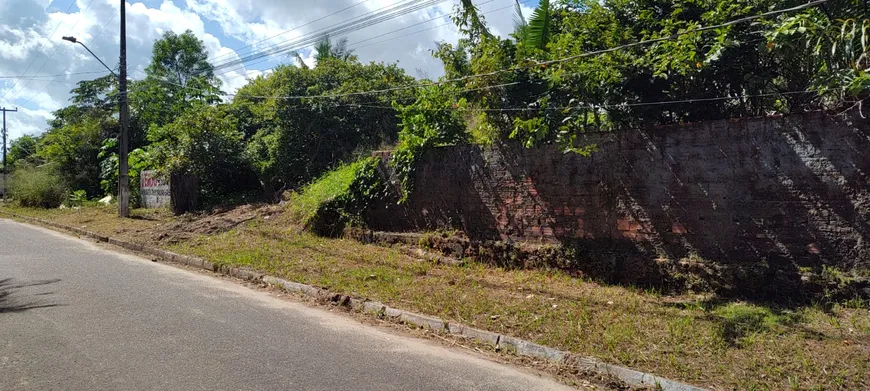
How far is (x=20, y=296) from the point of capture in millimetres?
6559

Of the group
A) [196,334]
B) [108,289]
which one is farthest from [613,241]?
[108,289]

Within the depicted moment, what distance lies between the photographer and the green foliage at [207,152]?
53.3 ft

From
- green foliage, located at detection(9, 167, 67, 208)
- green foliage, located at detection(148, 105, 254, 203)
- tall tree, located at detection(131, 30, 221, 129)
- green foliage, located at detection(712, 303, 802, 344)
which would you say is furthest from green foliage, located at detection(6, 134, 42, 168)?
green foliage, located at detection(712, 303, 802, 344)

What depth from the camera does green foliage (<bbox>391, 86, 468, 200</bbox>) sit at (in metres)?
9.51

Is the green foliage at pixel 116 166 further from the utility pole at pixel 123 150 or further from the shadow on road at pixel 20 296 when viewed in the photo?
the shadow on road at pixel 20 296

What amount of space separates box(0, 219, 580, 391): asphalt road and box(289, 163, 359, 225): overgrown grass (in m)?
3.86

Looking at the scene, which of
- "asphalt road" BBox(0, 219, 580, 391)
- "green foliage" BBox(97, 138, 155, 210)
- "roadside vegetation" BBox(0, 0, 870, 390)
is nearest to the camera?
"asphalt road" BBox(0, 219, 580, 391)

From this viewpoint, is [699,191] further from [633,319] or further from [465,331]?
[465,331]

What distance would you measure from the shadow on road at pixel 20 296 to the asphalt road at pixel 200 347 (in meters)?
0.01

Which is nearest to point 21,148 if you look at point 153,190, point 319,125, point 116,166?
point 116,166

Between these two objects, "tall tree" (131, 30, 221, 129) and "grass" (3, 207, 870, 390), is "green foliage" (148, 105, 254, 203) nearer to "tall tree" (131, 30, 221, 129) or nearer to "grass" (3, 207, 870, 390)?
"tall tree" (131, 30, 221, 129)

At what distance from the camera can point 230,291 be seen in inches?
301

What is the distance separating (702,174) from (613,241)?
143cm

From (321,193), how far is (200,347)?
686 centimetres
